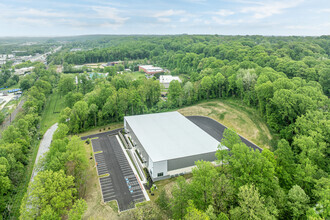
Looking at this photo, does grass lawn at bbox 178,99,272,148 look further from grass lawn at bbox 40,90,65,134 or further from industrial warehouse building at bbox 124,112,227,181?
grass lawn at bbox 40,90,65,134

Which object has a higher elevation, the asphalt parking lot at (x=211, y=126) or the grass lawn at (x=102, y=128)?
the asphalt parking lot at (x=211, y=126)

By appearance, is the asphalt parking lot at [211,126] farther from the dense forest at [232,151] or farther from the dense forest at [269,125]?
the dense forest at [269,125]

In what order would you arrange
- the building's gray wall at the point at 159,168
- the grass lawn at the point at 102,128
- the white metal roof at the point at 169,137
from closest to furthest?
the building's gray wall at the point at 159,168, the white metal roof at the point at 169,137, the grass lawn at the point at 102,128

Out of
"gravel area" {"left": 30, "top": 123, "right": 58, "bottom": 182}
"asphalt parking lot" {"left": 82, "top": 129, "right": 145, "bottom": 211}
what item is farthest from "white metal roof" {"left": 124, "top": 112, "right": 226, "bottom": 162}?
"gravel area" {"left": 30, "top": 123, "right": 58, "bottom": 182}

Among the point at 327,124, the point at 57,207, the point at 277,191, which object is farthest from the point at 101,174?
the point at 327,124

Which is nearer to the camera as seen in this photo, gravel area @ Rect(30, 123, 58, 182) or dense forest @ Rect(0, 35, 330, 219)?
dense forest @ Rect(0, 35, 330, 219)

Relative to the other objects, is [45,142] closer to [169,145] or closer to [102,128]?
[102,128]

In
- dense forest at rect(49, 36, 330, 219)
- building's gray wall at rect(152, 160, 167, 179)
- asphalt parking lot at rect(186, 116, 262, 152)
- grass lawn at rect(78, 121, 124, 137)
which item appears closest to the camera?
dense forest at rect(49, 36, 330, 219)

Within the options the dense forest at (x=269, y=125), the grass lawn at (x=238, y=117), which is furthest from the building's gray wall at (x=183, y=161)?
the grass lawn at (x=238, y=117)
